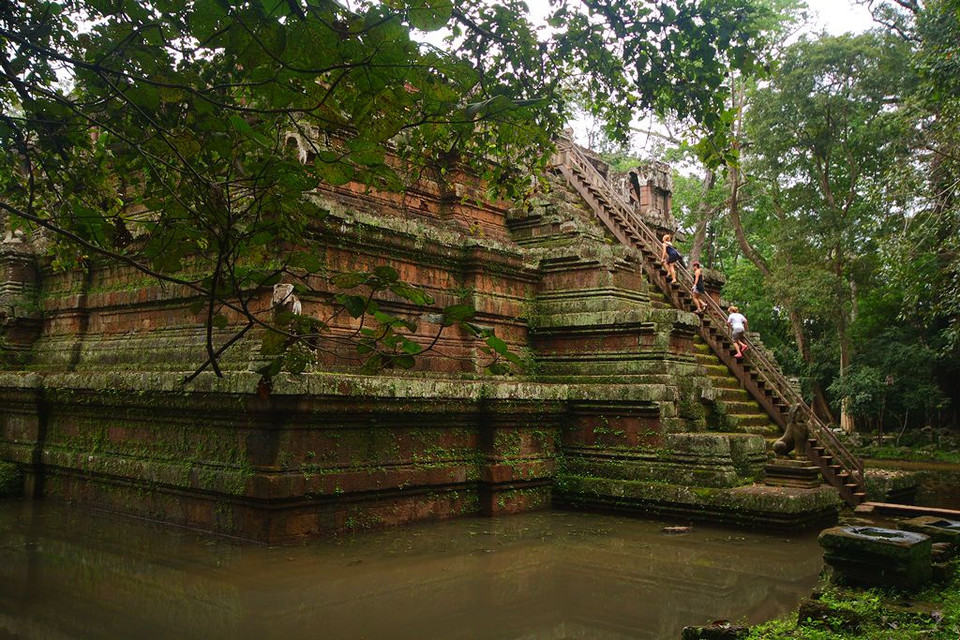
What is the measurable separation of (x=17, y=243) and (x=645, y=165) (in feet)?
37.4

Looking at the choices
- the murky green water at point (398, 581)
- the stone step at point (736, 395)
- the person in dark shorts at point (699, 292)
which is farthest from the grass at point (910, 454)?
the murky green water at point (398, 581)

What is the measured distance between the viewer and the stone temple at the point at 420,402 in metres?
7.32

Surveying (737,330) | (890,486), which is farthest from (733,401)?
(737,330)

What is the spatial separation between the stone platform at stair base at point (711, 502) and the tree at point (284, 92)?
402 cm

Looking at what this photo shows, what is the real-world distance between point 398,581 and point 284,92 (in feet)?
12.7

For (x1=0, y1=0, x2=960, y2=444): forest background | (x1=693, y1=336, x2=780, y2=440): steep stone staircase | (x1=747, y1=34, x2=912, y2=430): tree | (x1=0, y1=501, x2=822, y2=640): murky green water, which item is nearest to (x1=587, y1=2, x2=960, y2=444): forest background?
(x1=747, y1=34, x2=912, y2=430): tree

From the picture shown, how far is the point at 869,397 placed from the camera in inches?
880

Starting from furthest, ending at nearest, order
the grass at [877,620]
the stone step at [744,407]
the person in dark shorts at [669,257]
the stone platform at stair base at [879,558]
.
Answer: the person in dark shorts at [669,257] < the stone step at [744,407] < the stone platform at stair base at [879,558] < the grass at [877,620]

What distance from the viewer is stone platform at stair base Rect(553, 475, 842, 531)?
7891 millimetres

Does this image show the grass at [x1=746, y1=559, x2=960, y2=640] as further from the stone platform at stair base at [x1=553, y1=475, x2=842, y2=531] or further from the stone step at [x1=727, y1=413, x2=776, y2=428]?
the stone step at [x1=727, y1=413, x2=776, y2=428]

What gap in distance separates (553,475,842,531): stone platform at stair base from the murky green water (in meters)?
0.23

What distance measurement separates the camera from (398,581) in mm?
5863

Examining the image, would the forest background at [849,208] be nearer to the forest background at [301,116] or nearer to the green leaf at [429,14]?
the forest background at [301,116]

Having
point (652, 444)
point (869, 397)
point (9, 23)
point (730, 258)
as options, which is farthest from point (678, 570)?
point (730, 258)
